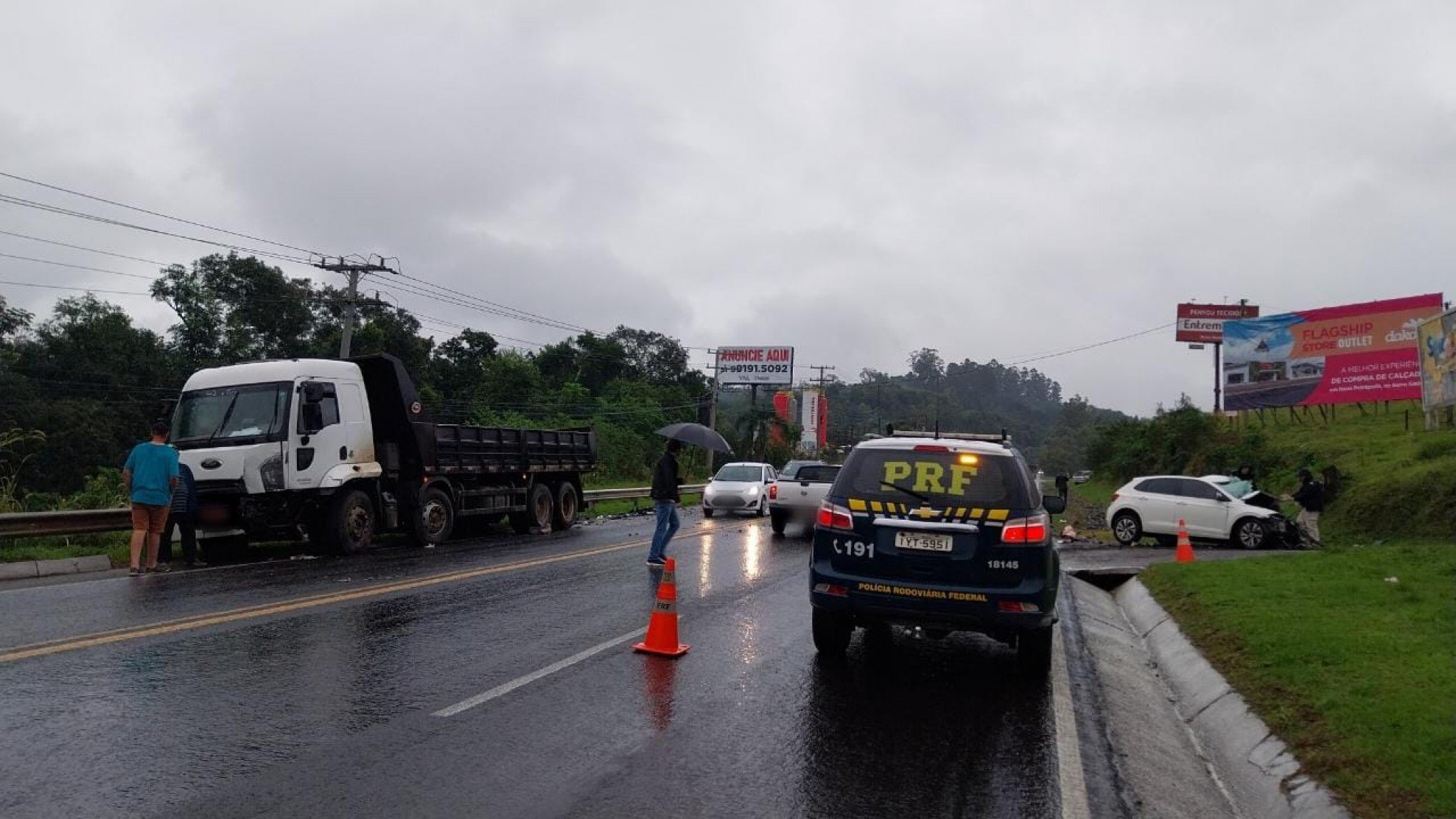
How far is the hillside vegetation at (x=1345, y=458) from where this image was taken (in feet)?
67.2

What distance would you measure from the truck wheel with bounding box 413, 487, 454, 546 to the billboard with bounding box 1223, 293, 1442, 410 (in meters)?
26.3

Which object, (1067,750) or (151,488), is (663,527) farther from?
(1067,750)

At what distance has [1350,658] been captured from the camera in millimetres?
7164

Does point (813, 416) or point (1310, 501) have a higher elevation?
point (813, 416)

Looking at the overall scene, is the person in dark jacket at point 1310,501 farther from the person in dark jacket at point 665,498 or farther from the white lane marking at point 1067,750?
the white lane marking at point 1067,750

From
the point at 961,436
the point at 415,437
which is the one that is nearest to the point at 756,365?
the point at 415,437

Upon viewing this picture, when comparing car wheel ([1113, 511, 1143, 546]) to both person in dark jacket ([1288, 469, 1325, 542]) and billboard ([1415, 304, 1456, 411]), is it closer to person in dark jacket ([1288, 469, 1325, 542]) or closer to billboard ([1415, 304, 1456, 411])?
person in dark jacket ([1288, 469, 1325, 542])

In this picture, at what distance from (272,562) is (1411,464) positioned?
24355 mm

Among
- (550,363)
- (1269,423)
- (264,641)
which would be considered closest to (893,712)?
(264,641)

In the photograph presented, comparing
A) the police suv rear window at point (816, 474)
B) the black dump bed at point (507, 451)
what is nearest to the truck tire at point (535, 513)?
the black dump bed at point (507, 451)

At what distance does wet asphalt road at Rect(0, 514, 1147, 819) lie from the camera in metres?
4.42

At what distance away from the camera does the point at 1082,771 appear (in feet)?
17.4

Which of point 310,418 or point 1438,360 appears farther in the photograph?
point 1438,360

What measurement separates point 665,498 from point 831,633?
18.9 feet
